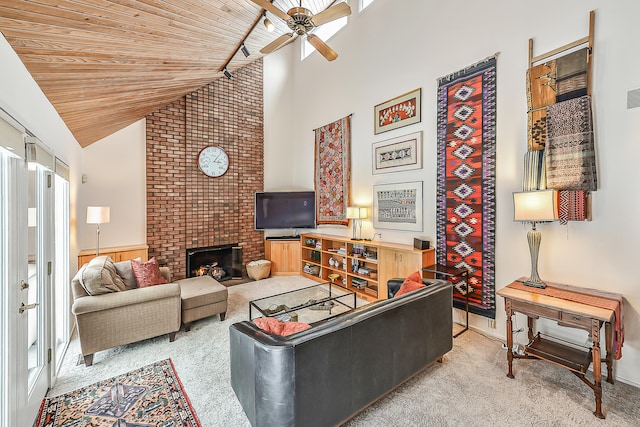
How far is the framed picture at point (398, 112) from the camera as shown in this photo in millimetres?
3734

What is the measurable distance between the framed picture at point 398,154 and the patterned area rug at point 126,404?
364cm

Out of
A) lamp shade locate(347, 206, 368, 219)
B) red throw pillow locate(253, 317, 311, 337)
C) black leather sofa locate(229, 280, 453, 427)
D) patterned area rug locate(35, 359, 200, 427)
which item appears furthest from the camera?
lamp shade locate(347, 206, 368, 219)

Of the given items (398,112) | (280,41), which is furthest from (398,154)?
(280,41)

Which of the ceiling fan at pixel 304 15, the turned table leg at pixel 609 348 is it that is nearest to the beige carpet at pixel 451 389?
the turned table leg at pixel 609 348

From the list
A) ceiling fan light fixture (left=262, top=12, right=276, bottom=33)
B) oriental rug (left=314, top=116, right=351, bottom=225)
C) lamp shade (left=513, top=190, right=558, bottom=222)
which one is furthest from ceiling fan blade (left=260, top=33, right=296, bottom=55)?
lamp shade (left=513, top=190, right=558, bottom=222)

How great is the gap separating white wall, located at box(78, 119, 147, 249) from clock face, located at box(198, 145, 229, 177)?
0.96m

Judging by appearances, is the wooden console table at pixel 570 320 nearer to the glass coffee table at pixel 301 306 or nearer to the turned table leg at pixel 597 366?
the turned table leg at pixel 597 366

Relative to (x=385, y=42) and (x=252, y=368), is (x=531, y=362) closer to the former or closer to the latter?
(x=252, y=368)

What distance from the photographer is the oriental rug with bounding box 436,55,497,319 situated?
9.74 ft

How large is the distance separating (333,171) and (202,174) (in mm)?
2540

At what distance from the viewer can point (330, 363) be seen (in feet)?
5.04

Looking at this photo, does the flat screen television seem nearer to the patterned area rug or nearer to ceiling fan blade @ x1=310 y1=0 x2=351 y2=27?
ceiling fan blade @ x1=310 y1=0 x2=351 y2=27

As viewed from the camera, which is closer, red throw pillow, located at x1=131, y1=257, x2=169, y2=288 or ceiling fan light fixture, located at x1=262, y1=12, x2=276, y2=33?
red throw pillow, located at x1=131, y1=257, x2=169, y2=288

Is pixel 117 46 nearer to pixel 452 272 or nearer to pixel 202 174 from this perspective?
pixel 202 174
